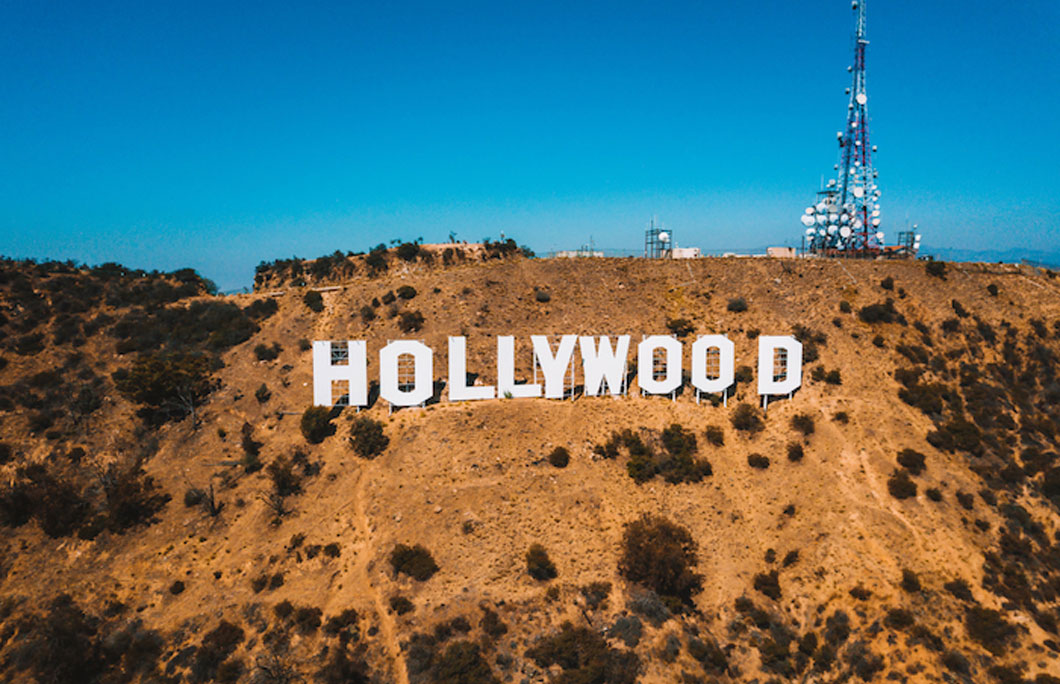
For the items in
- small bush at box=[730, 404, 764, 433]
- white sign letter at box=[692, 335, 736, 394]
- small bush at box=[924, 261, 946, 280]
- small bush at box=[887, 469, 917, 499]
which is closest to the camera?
small bush at box=[887, 469, 917, 499]

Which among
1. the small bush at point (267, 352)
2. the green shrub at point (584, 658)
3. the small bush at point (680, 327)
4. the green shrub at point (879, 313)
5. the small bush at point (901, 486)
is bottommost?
the green shrub at point (584, 658)

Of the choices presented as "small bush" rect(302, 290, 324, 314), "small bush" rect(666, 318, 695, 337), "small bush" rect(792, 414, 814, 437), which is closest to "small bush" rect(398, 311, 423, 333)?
"small bush" rect(302, 290, 324, 314)

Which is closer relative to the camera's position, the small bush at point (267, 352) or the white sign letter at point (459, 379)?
the white sign letter at point (459, 379)

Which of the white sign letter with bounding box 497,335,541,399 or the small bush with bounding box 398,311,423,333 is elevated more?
the small bush with bounding box 398,311,423,333

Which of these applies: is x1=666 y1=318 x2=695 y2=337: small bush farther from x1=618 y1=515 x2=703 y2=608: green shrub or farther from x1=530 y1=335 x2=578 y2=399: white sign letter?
x1=618 y1=515 x2=703 y2=608: green shrub

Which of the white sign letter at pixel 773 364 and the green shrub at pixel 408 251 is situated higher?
the green shrub at pixel 408 251

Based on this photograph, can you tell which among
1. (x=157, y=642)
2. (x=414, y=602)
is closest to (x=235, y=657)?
(x=157, y=642)

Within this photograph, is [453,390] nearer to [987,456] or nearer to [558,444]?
[558,444]

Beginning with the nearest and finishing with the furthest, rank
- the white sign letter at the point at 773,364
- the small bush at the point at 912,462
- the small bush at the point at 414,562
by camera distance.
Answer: the small bush at the point at 414,562 < the small bush at the point at 912,462 < the white sign letter at the point at 773,364

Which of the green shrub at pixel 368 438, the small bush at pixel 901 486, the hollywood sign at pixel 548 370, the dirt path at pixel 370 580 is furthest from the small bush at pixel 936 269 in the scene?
the dirt path at pixel 370 580

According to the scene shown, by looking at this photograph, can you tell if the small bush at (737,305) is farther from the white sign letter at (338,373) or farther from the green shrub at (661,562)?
the white sign letter at (338,373)
